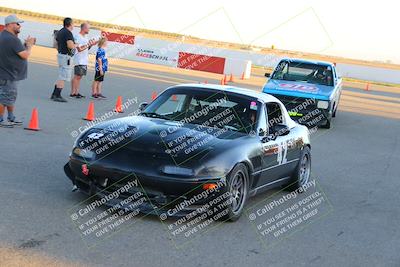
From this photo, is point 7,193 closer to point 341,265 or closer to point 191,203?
point 191,203

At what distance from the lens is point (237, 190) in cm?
611

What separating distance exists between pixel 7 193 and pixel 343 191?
455 centimetres

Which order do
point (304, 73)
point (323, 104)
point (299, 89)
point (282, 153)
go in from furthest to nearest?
point (304, 73) < point (299, 89) < point (323, 104) < point (282, 153)

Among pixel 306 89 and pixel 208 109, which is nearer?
pixel 208 109

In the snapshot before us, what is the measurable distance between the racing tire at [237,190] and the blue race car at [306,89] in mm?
8569

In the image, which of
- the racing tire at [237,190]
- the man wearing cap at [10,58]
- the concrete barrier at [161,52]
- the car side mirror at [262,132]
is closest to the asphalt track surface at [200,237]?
the racing tire at [237,190]

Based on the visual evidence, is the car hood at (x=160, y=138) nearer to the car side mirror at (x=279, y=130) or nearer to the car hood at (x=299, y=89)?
the car side mirror at (x=279, y=130)

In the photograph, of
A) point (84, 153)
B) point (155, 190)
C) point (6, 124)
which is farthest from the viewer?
point (6, 124)

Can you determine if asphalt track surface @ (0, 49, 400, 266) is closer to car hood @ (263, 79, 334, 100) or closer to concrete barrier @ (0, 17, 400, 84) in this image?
car hood @ (263, 79, 334, 100)

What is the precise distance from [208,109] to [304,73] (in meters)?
9.30

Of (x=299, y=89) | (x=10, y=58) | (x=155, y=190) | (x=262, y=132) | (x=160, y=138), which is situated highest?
(x=160, y=138)

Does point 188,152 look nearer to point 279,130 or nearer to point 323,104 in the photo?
point 279,130

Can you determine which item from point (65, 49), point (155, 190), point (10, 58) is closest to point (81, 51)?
point (65, 49)

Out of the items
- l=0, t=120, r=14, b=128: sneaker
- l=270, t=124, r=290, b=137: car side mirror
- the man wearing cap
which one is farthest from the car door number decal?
l=0, t=120, r=14, b=128: sneaker
